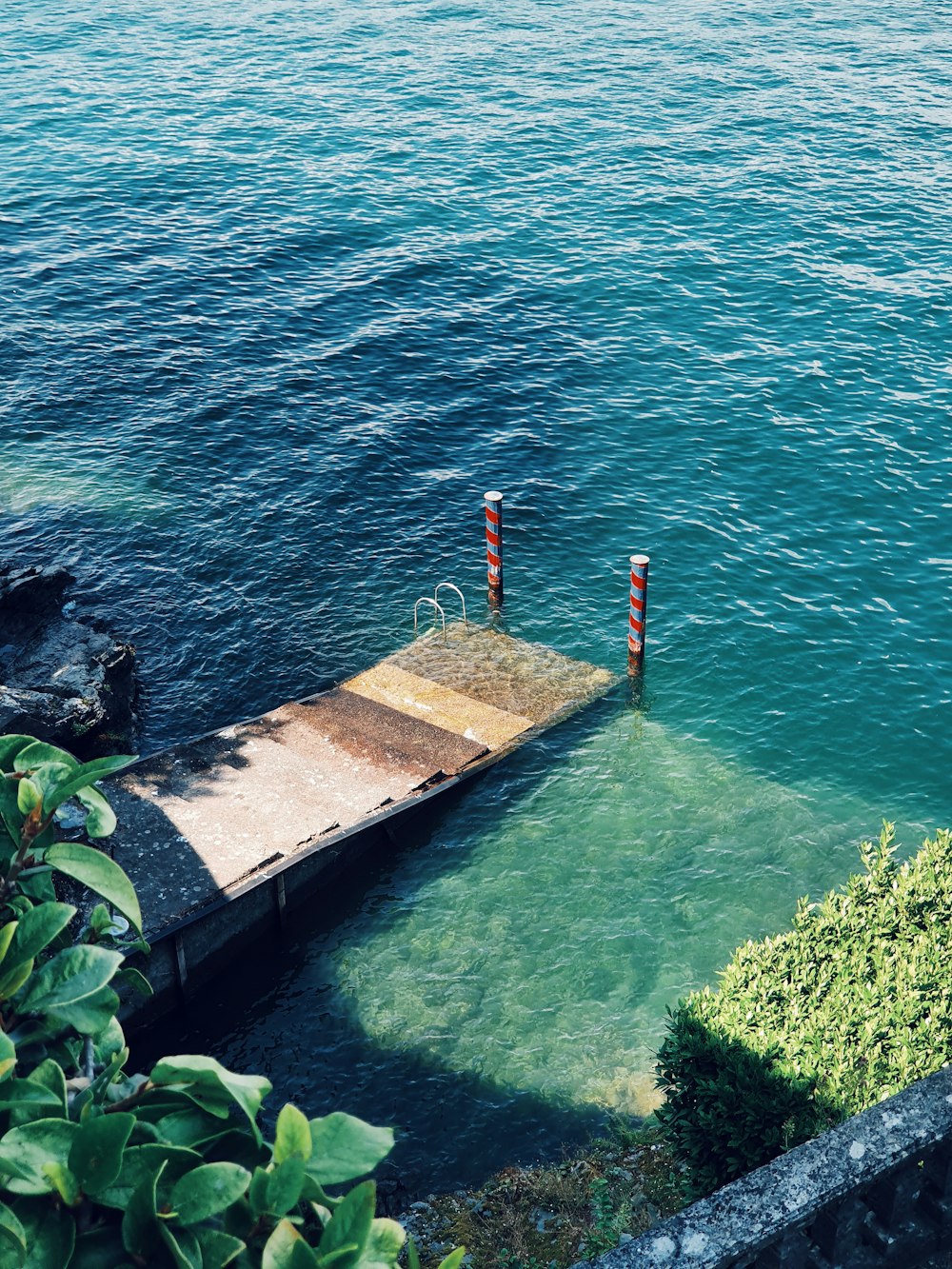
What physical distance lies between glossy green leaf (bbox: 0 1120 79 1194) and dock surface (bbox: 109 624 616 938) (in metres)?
13.1

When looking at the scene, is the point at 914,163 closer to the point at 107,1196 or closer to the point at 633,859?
the point at 633,859

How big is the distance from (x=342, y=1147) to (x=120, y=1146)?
1.88ft

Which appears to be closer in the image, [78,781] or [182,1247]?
[182,1247]

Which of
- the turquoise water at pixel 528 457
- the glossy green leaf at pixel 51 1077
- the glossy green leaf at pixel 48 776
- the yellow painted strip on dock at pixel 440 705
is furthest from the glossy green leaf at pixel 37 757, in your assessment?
the yellow painted strip on dock at pixel 440 705

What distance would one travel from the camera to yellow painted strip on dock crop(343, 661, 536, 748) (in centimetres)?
2117

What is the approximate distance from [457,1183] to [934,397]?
2507 cm

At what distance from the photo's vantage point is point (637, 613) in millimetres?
22625

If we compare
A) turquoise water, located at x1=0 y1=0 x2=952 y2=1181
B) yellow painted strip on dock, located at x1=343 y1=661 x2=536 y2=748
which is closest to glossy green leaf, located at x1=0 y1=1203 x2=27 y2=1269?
turquoise water, located at x1=0 y1=0 x2=952 y2=1181

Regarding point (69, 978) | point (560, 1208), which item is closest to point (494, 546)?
point (560, 1208)

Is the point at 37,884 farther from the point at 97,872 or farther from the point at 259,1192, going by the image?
the point at 259,1192

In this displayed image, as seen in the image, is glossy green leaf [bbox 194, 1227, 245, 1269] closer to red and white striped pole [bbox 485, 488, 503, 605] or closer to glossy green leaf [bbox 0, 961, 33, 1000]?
glossy green leaf [bbox 0, 961, 33, 1000]

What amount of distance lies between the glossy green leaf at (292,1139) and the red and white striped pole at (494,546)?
68.1 feet

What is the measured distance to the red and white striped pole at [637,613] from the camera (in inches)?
871

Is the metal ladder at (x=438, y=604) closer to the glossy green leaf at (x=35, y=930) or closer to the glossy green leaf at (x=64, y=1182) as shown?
the glossy green leaf at (x=35, y=930)
